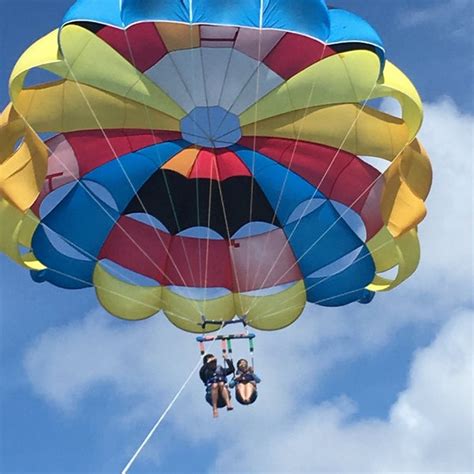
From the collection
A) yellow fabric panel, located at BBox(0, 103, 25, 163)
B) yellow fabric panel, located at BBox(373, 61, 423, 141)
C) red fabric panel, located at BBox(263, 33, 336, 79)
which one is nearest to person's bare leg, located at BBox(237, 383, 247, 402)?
yellow fabric panel, located at BBox(373, 61, 423, 141)

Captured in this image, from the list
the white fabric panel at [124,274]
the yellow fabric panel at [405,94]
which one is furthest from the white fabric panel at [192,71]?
the white fabric panel at [124,274]

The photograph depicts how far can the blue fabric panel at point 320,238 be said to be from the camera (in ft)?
47.1

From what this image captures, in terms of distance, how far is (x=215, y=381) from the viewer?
13273mm

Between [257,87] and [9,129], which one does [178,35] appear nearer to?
[257,87]

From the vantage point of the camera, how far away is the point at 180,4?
1246cm

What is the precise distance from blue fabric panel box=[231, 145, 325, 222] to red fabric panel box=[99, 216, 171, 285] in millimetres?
1364

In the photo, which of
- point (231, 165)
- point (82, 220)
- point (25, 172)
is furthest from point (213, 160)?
point (25, 172)

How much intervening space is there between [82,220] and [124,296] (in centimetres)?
109

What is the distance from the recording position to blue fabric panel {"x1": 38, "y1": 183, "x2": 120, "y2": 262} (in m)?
14.2

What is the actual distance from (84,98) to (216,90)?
4.82ft

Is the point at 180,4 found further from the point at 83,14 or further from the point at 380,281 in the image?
the point at 380,281

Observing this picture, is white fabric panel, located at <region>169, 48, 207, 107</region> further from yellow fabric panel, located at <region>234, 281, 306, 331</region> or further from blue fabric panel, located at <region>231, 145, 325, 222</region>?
yellow fabric panel, located at <region>234, 281, 306, 331</region>

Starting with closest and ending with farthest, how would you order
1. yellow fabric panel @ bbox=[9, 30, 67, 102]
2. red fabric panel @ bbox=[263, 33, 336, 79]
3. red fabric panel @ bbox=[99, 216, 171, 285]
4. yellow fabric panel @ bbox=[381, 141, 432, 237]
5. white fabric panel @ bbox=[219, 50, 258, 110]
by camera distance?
yellow fabric panel @ bbox=[9, 30, 67, 102], red fabric panel @ bbox=[263, 33, 336, 79], white fabric panel @ bbox=[219, 50, 258, 110], yellow fabric panel @ bbox=[381, 141, 432, 237], red fabric panel @ bbox=[99, 216, 171, 285]

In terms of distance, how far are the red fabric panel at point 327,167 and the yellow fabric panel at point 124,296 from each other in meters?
2.19
